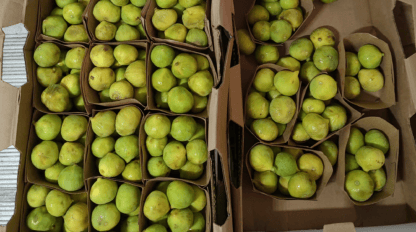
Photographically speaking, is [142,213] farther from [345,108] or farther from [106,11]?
[345,108]

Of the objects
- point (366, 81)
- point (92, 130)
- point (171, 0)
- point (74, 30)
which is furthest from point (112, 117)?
point (366, 81)

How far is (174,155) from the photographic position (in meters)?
1.37

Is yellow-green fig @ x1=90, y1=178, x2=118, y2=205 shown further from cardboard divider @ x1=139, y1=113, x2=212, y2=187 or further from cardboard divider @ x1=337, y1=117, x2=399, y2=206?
cardboard divider @ x1=337, y1=117, x2=399, y2=206

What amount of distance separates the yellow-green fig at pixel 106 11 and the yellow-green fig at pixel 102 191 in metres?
0.91

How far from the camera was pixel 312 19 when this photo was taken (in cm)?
200

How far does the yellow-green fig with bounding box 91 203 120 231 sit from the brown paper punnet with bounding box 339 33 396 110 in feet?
4.67

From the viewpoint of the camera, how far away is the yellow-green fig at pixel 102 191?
135 centimetres

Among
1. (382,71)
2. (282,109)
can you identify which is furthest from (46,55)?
(382,71)

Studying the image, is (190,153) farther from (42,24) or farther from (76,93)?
(42,24)

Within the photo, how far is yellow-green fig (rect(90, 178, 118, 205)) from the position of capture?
1.35 meters

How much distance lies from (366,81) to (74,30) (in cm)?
179

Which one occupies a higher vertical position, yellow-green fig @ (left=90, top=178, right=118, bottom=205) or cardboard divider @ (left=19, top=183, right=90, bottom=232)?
yellow-green fig @ (left=90, top=178, right=118, bottom=205)

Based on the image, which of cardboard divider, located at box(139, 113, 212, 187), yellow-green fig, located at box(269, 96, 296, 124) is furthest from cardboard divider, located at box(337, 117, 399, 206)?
cardboard divider, located at box(139, 113, 212, 187)

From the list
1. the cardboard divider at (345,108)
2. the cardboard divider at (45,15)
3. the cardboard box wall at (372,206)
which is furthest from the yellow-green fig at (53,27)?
the cardboard divider at (345,108)
